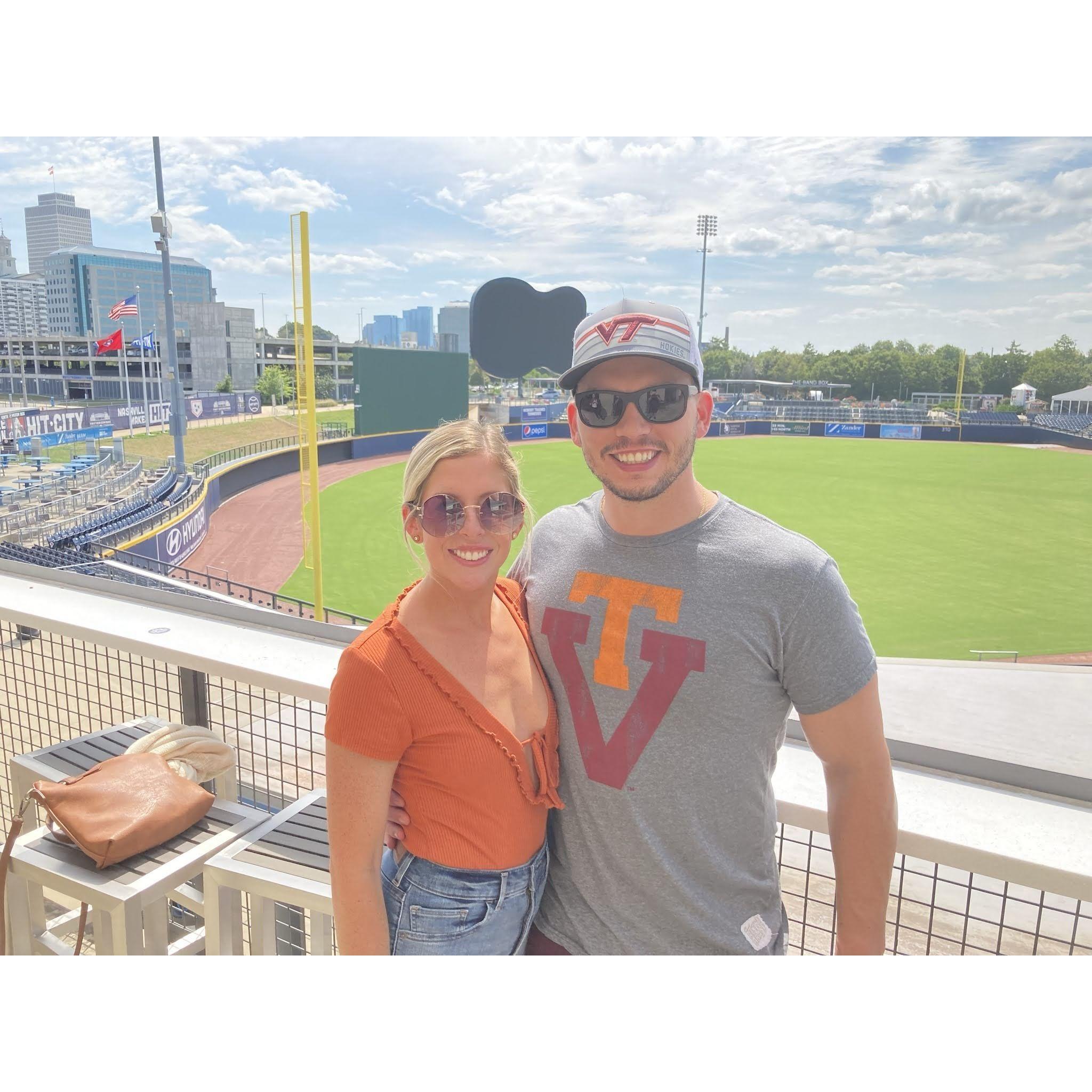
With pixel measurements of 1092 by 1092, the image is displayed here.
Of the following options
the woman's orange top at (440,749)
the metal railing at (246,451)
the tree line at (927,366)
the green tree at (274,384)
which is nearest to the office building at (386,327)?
the woman's orange top at (440,749)

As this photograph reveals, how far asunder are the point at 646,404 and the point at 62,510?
15.3 metres

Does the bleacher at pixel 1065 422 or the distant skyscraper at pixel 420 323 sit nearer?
the distant skyscraper at pixel 420 323

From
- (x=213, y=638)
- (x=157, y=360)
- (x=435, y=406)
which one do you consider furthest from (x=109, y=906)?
(x=157, y=360)

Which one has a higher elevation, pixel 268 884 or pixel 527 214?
pixel 527 214

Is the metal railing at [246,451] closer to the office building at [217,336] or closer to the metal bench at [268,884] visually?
the office building at [217,336]

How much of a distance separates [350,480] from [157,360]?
8359 millimetres

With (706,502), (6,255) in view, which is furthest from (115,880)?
(6,255)

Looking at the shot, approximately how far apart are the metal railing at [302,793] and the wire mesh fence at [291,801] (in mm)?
11

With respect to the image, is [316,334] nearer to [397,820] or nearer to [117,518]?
[117,518]

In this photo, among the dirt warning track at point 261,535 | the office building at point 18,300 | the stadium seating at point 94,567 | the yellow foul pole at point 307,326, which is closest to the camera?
the yellow foul pole at point 307,326

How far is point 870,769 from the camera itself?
1000 millimetres

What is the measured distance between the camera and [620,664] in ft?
3.43

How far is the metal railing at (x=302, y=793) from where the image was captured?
4.57ft

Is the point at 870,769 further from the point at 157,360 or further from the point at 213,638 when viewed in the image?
the point at 157,360
